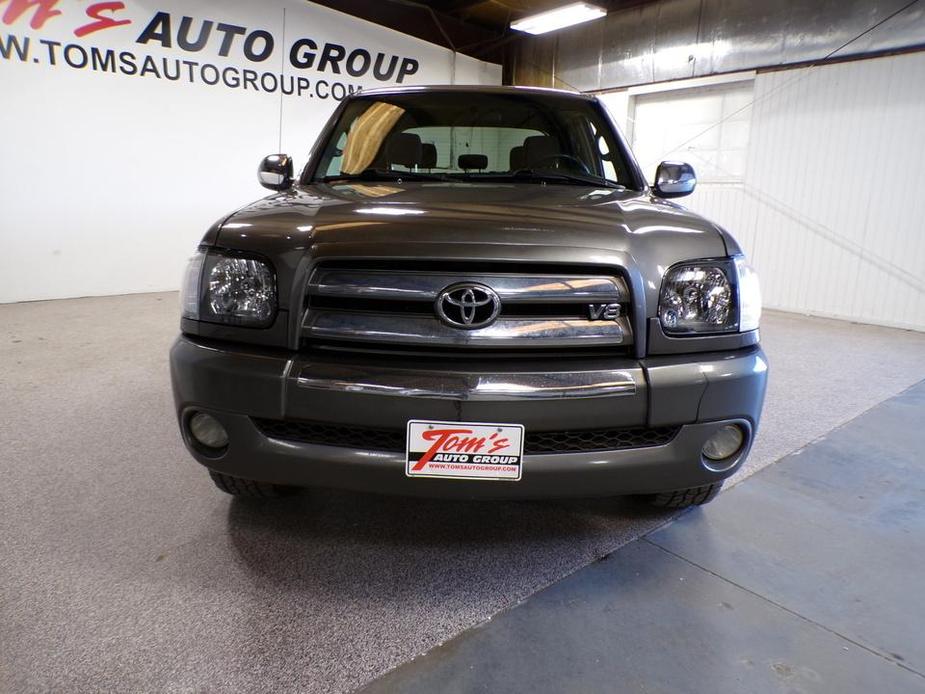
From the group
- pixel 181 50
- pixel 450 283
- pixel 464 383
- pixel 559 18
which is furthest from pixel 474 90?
pixel 559 18

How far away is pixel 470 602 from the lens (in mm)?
1505

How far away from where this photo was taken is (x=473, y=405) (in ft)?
4.23

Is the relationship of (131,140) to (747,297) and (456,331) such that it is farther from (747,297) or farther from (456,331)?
(747,297)

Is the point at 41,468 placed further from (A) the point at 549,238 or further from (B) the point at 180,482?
(A) the point at 549,238

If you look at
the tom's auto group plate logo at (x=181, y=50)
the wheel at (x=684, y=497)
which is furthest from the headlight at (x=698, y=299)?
the tom's auto group plate logo at (x=181, y=50)

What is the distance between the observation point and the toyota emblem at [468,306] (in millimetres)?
1327

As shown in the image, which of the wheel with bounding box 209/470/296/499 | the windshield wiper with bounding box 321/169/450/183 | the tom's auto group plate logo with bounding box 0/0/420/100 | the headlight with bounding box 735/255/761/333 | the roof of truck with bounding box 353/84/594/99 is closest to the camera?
the headlight with bounding box 735/255/761/333

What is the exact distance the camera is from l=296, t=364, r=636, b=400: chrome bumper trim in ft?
4.24

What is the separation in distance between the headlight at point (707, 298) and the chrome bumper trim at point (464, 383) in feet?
0.75

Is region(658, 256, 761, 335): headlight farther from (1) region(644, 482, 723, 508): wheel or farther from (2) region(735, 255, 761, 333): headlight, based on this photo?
(1) region(644, 482, 723, 508): wheel

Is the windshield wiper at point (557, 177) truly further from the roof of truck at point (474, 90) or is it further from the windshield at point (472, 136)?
the roof of truck at point (474, 90)

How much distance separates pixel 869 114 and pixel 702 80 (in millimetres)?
1879

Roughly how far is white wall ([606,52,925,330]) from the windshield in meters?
4.77

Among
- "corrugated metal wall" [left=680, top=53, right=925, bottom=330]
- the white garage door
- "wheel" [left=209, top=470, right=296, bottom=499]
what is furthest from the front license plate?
the white garage door
